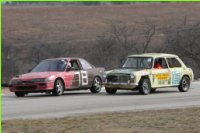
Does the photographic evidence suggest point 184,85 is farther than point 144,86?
Yes

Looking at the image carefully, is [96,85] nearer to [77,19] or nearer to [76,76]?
[76,76]

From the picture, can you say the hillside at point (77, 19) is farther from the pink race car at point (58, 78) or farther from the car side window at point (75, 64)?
the pink race car at point (58, 78)

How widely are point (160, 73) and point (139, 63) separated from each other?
86cm

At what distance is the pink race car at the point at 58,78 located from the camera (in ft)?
→ 77.5

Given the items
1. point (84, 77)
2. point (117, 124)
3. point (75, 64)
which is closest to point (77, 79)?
point (84, 77)

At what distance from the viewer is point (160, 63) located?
2506 cm

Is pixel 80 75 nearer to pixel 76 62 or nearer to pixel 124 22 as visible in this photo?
pixel 76 62

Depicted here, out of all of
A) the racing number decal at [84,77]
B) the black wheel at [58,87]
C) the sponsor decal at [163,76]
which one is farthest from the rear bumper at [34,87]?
the sponsor decal at [163,76]

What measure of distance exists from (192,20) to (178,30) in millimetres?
5282

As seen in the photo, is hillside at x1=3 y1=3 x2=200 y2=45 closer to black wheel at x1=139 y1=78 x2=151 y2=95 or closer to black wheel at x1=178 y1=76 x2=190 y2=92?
black wheel at x1=178 y1=76 x2=190 y2=92

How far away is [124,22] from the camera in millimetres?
53219

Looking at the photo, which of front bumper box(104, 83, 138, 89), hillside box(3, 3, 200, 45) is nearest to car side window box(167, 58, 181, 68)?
front bumper box(104, 83, 138, 89)

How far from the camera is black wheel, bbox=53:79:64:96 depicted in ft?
78.1

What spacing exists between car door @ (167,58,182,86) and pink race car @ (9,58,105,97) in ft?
9.01
